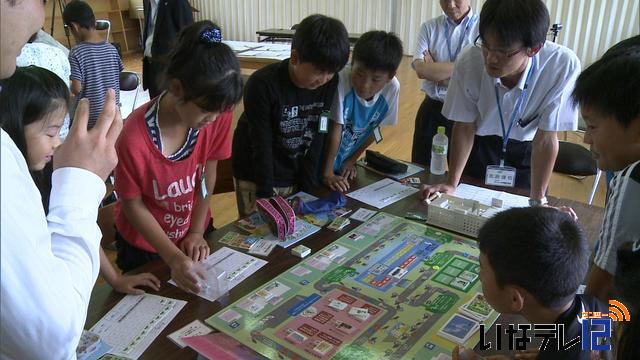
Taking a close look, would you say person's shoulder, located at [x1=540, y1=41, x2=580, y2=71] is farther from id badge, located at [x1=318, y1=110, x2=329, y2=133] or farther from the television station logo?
the television station logo

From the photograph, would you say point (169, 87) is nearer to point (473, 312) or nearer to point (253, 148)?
point (253, 148)

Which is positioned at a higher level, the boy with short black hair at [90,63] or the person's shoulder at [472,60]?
the person's shoulder at [472,60]

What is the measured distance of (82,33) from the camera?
3557 mm

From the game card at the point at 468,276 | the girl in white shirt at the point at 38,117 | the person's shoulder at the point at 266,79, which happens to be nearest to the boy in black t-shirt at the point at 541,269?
the game card at the point at 468,276

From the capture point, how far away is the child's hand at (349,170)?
199cm

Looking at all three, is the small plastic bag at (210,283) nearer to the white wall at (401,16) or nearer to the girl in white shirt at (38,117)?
the girl in white shirt at (38,117)

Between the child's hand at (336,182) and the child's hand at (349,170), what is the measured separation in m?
0.04

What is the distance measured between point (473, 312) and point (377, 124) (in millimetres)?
1132

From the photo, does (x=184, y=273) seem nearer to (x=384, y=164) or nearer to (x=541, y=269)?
(x=541, y=269)

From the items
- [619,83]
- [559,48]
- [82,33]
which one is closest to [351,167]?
[559,48]

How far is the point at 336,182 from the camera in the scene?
191 centimetres

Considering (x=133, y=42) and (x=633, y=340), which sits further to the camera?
(x=133, y=42)

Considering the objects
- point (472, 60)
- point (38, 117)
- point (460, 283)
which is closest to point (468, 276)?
point (460, 283)

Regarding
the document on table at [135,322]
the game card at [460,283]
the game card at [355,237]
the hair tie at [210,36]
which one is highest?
the hair tie at [210,36]
